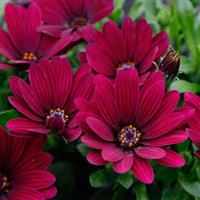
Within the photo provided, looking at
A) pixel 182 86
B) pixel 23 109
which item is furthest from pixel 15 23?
pixel 182 86

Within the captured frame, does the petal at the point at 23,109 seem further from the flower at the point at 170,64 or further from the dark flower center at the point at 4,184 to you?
the flower at the point at 170,64

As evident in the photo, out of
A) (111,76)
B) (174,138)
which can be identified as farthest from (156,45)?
(174,138)

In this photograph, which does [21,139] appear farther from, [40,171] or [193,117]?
[193,117]

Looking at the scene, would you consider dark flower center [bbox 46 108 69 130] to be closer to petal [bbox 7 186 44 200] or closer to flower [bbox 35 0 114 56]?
petal [bbox 7 186 44 200]

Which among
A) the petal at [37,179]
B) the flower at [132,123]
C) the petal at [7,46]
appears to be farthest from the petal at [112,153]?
the petal at [7,46]

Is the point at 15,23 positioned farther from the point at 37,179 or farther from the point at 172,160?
the point at 172,160

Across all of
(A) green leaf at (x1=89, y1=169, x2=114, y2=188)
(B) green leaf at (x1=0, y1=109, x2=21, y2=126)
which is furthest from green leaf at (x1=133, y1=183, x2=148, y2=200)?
(B) green leaf at (x1=0, y1=109, x2=21, y2=126)

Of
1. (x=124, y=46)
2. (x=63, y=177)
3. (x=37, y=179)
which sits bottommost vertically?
(x=63, y=177)
